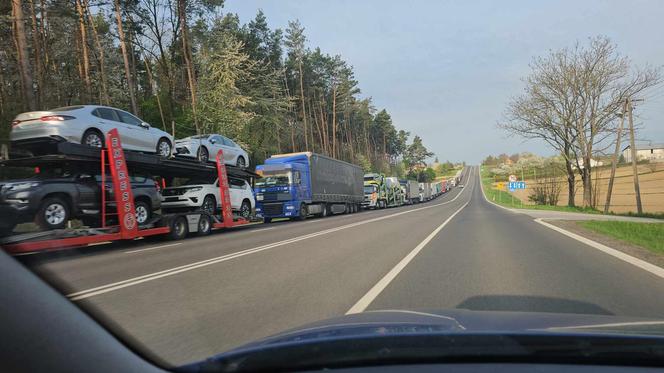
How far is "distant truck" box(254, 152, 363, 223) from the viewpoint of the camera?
2875cm

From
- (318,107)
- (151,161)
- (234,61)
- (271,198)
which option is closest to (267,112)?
(234,61)

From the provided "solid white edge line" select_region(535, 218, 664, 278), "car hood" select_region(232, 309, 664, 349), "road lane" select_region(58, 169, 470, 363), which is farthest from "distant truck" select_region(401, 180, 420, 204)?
"car hood" select_region(232, 309, 664, 349)

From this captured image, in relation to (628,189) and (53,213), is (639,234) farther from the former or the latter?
(628,189)

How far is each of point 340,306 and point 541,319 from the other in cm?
343

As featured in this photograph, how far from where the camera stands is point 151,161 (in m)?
14.9

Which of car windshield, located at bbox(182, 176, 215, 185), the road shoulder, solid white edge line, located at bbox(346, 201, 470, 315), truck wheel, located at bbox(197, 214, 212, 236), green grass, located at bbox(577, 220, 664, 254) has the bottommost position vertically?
green grass, located at bbox(577, 220, 664, 254)

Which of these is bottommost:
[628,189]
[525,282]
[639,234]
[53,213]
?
[628,189]

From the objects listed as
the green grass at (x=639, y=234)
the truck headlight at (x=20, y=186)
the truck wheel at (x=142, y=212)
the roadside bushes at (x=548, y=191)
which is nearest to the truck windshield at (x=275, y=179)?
the truck wheel at (x=142, y=212)

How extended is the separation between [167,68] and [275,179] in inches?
737

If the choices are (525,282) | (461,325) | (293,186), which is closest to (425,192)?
(293,186)

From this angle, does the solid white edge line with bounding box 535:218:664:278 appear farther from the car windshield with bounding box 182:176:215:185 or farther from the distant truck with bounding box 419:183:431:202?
the distant truck with bounding box 419:183:431:202

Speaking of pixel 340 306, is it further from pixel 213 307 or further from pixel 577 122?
pixel 577 122

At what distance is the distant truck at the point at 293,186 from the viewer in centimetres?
2875

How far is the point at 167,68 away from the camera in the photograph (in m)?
41.7
